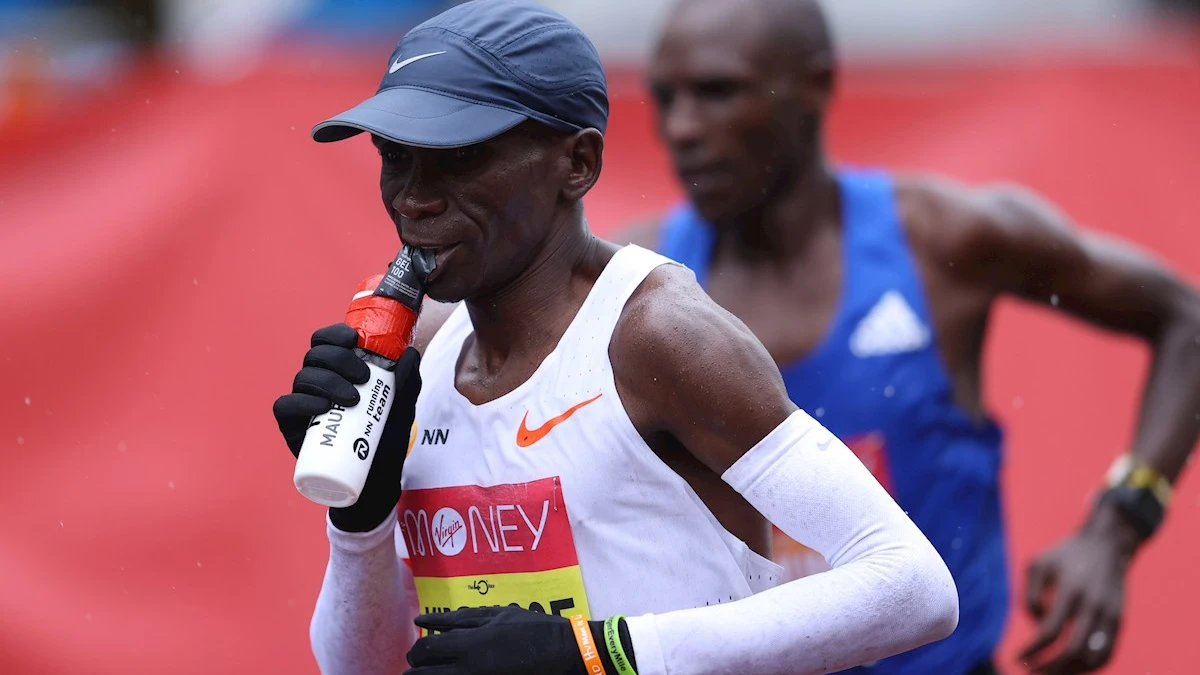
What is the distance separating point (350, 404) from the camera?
231 centimetres

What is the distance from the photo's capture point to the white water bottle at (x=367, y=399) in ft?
7.38

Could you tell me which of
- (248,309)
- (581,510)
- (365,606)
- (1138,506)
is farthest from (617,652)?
(248,309)

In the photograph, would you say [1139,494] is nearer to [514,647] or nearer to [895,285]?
[895,285]

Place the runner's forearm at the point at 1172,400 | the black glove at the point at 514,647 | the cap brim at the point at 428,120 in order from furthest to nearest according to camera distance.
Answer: the runner's forearm at the point at 1172,400 → the cap brim at the point at 428,120 → the black glove at the point at 514,647

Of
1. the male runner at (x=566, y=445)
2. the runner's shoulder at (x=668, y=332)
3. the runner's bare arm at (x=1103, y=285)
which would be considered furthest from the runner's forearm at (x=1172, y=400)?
the runner's shoulder at (x=668, y=332)

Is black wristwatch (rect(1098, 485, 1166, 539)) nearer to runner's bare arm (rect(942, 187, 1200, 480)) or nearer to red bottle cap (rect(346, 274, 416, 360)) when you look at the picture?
runner's bare arm (rect(942, 187, 1200, 480))

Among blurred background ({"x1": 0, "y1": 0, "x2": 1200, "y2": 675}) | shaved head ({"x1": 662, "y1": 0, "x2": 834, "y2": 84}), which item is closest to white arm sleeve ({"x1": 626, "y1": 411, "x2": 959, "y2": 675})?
shaved head ({"x1": 662, "y1": 0, "x2": 834, "y2": 84})

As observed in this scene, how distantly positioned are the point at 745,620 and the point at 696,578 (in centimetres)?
19

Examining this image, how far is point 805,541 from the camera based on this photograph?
92.3 inches

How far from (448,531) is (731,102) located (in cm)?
208

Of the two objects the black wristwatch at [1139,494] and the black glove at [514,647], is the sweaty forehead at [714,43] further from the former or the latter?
the black glove at [514,647]

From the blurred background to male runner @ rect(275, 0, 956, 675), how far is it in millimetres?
2924

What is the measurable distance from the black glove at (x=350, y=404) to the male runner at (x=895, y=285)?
1727 millimetres

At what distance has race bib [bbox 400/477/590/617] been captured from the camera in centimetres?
243
